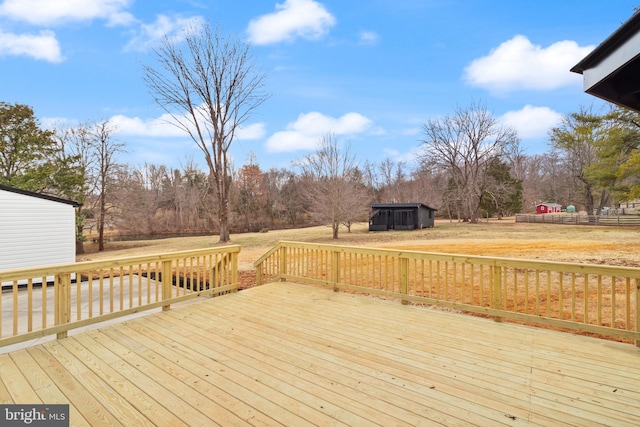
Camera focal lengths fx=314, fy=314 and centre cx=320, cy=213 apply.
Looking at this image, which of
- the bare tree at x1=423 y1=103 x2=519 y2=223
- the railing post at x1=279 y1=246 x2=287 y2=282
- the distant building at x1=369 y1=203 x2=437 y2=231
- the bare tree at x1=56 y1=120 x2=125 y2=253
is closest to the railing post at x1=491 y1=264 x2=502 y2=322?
the railing post at x1=279 y1=246 x2=287 y2=282

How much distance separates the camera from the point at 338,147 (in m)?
18.5

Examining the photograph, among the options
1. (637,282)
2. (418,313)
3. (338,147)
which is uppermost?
(338,147)

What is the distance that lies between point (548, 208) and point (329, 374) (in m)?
50.9

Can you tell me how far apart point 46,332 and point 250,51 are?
1873 centimetres

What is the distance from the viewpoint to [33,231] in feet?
32.7

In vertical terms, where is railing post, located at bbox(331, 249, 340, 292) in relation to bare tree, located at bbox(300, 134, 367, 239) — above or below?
below

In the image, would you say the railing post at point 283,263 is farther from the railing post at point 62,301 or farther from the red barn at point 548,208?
the red barn at point 548,208

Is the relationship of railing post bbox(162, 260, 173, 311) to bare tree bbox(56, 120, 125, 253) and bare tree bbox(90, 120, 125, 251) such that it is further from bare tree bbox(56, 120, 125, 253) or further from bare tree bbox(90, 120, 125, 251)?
bare tree bbox(90, 120, 125, 251)

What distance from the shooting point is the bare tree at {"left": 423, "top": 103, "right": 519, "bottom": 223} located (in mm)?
Answer: 29000

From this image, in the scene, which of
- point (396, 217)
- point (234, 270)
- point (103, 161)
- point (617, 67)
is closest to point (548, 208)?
Answer: point (396, 217)

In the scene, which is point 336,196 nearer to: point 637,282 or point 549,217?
point 637,282

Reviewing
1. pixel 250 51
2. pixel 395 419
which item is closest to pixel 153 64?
pixel 250 51

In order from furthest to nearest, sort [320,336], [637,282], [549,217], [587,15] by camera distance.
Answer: [549,217] < [587,15] < [320,336] < [637,282]

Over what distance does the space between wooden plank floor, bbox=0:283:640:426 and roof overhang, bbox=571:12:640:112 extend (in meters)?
2.12
